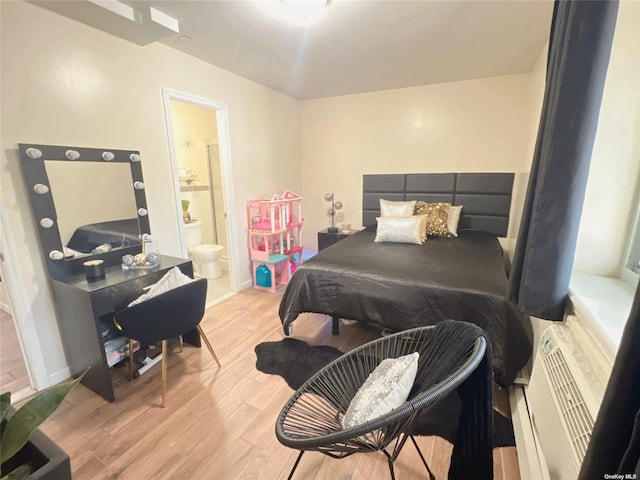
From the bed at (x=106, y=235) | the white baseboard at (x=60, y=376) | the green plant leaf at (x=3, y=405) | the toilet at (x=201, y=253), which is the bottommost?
the white baseboard at (x=60, y=376)

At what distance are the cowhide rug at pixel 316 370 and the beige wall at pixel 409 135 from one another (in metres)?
2.34

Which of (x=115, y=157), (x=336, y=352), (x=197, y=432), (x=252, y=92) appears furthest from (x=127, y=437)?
(x=252, y=92)

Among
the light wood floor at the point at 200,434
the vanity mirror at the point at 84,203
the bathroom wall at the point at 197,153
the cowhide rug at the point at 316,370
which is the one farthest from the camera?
the bathroom wall at the point at 197,153

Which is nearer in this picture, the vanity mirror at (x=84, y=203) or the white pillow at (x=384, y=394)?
the white pillow at (x=384, y=394)

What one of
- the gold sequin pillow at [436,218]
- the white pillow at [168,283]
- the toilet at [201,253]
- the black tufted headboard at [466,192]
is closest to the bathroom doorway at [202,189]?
the toilet at [201,253]

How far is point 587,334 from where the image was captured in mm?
1043

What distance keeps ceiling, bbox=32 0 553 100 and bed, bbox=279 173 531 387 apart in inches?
68.1

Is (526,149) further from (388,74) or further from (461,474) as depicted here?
(461,474)

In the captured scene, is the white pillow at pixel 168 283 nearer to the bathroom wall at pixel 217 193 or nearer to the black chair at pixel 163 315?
the black chair at pixel 163 315

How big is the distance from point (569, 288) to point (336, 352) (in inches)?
61.0

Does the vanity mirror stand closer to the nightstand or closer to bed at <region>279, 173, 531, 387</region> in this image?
bed at <region>279, 173, 531, 387</region>

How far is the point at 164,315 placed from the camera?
1.72 m

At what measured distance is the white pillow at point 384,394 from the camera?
99 centimetres

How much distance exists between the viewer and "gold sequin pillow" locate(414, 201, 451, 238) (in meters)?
3.20
